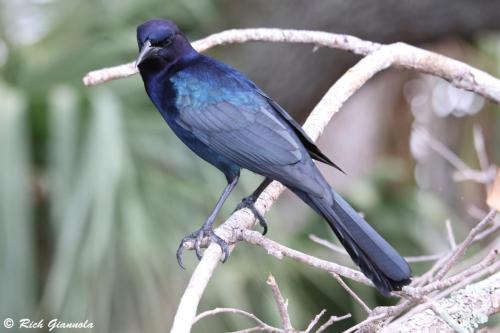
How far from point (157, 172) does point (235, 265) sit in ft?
2.04

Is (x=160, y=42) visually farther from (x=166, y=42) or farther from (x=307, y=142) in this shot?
(x=307, y=142)

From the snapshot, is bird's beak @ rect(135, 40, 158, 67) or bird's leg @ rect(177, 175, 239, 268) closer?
bird's leg @ rect(177, 175, 239, 268)

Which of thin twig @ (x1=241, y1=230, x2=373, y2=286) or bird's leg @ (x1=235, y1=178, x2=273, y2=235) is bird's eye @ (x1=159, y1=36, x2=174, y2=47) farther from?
thin twig @ (x1=241, y1=230, x2=373, y2=286)

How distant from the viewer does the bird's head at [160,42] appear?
9.05 ft

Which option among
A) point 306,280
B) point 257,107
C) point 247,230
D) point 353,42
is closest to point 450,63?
point 353,42

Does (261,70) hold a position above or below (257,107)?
below

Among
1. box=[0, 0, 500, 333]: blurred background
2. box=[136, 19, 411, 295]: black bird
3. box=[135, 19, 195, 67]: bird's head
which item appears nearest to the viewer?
box=[136, 19, 411, 295]: black bird

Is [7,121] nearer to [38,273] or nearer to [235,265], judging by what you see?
[38,273]

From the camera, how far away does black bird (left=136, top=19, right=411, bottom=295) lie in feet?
7.70

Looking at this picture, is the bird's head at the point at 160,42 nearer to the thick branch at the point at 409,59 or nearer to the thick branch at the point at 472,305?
the thick branch at the point at 409,59

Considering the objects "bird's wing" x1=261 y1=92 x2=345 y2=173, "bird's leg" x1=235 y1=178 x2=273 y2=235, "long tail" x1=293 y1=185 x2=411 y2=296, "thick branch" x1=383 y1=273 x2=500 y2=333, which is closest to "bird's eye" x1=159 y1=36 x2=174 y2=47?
"bird's wing" x1=261 y1=92 x2=345 y2=173

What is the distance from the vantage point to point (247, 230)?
2.16 metres

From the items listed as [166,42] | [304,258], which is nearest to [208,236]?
[304,258]

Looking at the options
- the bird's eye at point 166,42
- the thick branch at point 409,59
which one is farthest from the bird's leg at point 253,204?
the bird's eye at point 166,42
